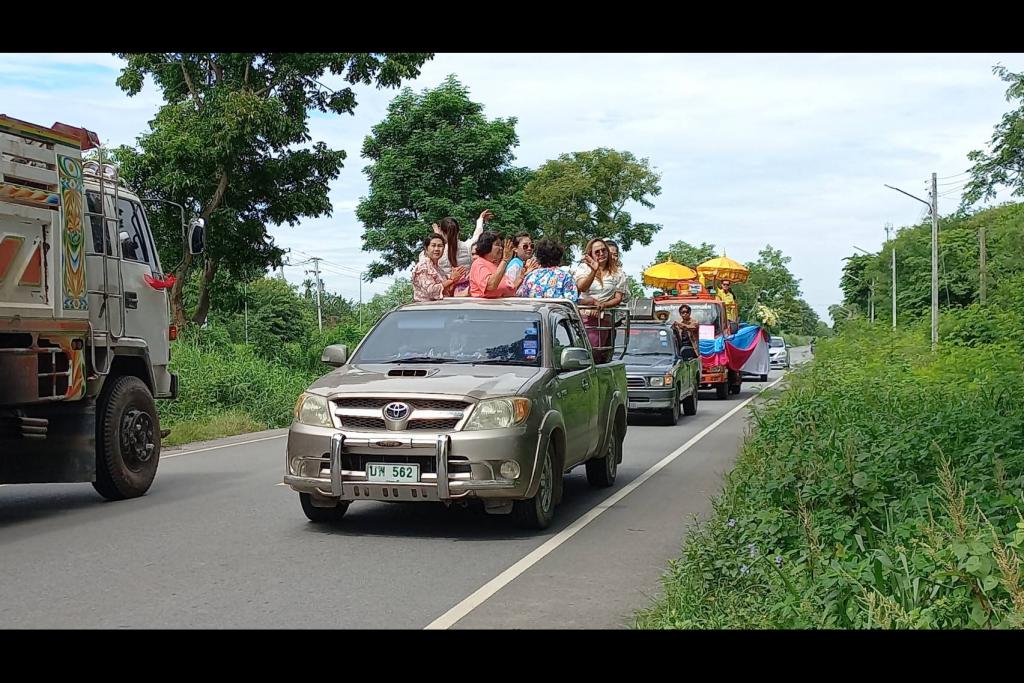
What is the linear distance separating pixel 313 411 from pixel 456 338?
1510 millimetres

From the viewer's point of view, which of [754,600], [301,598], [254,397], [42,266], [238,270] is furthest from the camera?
[238,270]

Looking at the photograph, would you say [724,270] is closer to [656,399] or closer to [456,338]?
[656,399]

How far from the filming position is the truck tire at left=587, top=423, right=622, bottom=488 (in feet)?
37.8

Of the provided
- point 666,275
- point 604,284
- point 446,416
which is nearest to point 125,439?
point 446,416

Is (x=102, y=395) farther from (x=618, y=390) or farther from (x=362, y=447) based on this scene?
(x=618, y=390)

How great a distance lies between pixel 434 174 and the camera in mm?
36031

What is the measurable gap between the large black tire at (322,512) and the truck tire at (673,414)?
11.0 meters

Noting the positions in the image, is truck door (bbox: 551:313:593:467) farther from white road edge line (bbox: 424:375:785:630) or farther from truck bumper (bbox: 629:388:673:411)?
truck bumper (bbox: 629:388:673:411)

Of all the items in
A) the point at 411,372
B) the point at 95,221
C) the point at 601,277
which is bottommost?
the point at 411,372


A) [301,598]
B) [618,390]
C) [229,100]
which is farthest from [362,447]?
[229,100]

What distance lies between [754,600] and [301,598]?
2548mm

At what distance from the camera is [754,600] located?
594cm

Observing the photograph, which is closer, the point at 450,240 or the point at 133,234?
the point at 133,234

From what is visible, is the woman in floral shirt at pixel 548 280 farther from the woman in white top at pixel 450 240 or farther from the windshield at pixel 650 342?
the windshield at pixel 650 342
